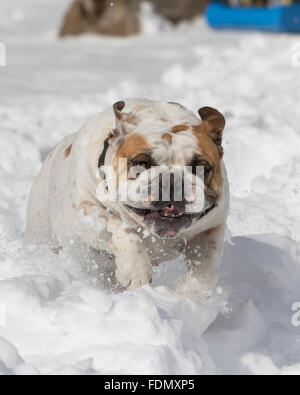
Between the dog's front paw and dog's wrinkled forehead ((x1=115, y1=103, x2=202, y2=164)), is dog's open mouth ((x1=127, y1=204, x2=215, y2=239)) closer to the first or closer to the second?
dog's wrinkled forehead ((x1=115, y1=103, x2=202, y2=164))

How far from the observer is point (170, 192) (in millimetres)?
3023

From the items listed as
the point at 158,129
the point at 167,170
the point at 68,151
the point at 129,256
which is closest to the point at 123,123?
the point at 158,129

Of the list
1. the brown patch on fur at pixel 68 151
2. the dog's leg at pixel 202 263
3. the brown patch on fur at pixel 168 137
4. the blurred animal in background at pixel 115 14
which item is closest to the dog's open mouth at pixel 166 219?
the brown patch on fur at pixel 168 137

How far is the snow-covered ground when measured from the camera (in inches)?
116

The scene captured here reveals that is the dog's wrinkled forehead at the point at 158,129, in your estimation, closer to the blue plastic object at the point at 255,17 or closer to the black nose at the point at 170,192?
the black nose at the point at 170,192

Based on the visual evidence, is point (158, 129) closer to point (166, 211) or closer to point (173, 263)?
point (166, 211)

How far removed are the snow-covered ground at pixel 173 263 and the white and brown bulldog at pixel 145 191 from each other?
Result: 0.18 m

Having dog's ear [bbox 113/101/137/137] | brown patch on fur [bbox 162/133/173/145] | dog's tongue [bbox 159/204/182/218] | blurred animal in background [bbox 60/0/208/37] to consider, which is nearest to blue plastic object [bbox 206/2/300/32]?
blurred animal in background [bbox 60/0/208/37]

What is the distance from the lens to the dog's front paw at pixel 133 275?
3371mm

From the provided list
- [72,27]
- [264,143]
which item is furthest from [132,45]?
[264,143]

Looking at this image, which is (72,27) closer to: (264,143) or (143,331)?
(264,143)

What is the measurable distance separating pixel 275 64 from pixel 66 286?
722 centimetres

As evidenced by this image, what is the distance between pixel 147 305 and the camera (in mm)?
3117

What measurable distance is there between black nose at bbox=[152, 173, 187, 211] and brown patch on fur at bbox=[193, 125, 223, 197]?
0.50ft
